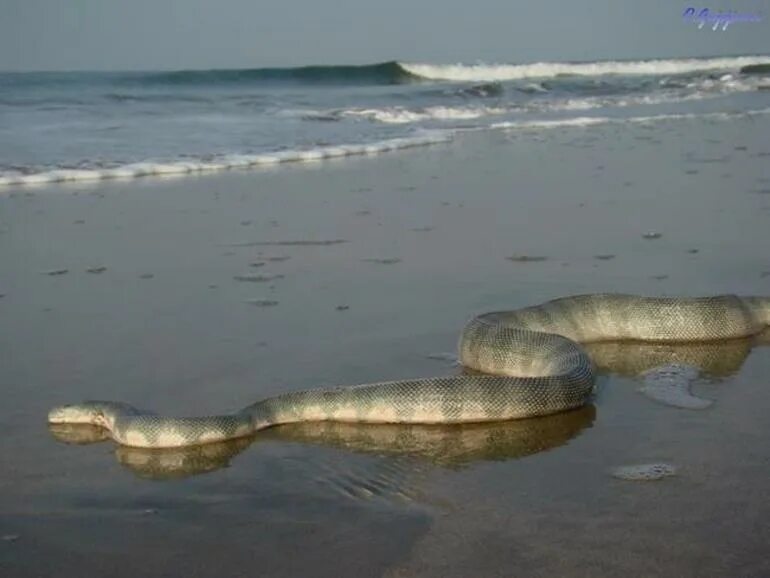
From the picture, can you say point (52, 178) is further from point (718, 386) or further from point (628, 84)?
point (628, 84)

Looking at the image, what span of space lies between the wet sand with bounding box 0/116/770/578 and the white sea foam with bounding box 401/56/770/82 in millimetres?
38588

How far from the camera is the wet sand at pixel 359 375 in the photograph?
423 cm

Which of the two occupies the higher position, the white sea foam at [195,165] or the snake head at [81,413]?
the white sea foam at [195,165]

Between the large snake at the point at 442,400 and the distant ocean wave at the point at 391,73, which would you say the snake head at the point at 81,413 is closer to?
the large snake at the point at 442,400

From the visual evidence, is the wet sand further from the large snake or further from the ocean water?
the ocean water

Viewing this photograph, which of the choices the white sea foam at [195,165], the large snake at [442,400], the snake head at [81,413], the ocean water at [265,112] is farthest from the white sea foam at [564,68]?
the snake head at [81,413]

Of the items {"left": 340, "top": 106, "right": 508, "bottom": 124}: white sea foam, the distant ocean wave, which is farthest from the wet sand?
the distant ocean wave

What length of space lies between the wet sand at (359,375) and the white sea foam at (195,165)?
1016 mm

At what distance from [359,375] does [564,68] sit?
1956 inches

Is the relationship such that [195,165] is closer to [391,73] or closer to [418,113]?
[418,113]

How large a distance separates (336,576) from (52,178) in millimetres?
11492

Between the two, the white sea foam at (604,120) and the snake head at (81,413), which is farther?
the white sea foam at (604,120)

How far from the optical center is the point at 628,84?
40.0 metres

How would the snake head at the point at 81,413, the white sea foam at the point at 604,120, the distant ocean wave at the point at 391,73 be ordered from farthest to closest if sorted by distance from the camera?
the distant ocean wave at the point at 391,73, the white sea foam at the point at 604,120, the snake head at the point at 81,413
